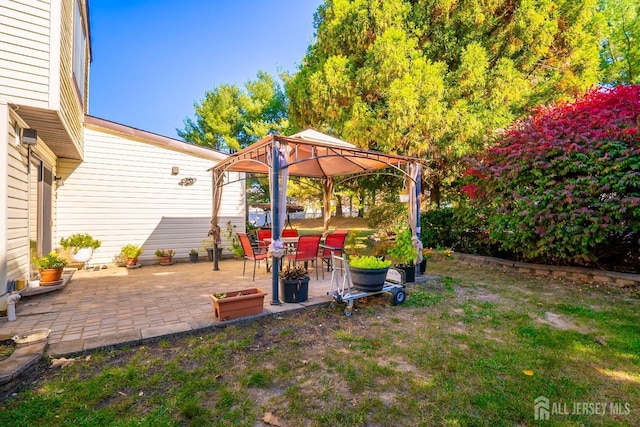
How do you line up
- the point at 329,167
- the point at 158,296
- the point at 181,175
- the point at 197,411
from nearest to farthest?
the point at 197,411
the point at 158,296
the point at 181,175
the point at 329,167

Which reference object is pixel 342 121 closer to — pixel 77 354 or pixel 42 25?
pixel 42 25

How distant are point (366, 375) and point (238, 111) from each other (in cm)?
2161

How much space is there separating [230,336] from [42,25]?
458 centimetres

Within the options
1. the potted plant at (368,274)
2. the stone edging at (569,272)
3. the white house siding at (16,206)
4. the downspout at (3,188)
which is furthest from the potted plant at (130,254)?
the stone edging at (569,272)

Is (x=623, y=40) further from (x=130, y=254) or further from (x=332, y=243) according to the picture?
(x=130, y=254)

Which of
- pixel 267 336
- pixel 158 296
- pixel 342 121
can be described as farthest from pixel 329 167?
pixel 267 336

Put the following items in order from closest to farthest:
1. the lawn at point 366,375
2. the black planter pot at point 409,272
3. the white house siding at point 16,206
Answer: the lawn at point 366,375, the white house siding at point 16,206, the black planter pot at point 409,272

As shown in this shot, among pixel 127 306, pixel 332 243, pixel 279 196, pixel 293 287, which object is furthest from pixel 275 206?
pixel 127 306

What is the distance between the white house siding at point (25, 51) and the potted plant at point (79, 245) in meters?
3.95

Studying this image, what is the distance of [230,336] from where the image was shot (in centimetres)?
333

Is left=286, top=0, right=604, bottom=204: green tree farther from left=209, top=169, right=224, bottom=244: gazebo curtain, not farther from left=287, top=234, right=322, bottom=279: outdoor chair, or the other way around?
left=287, top=234, right=322, bottom=279: outdoor chair

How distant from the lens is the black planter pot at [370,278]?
419cm

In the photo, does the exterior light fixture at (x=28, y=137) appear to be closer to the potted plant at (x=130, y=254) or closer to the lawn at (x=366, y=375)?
the lawn at (x=366, y=375)

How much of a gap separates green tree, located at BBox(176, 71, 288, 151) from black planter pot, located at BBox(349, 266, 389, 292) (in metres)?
17.2
